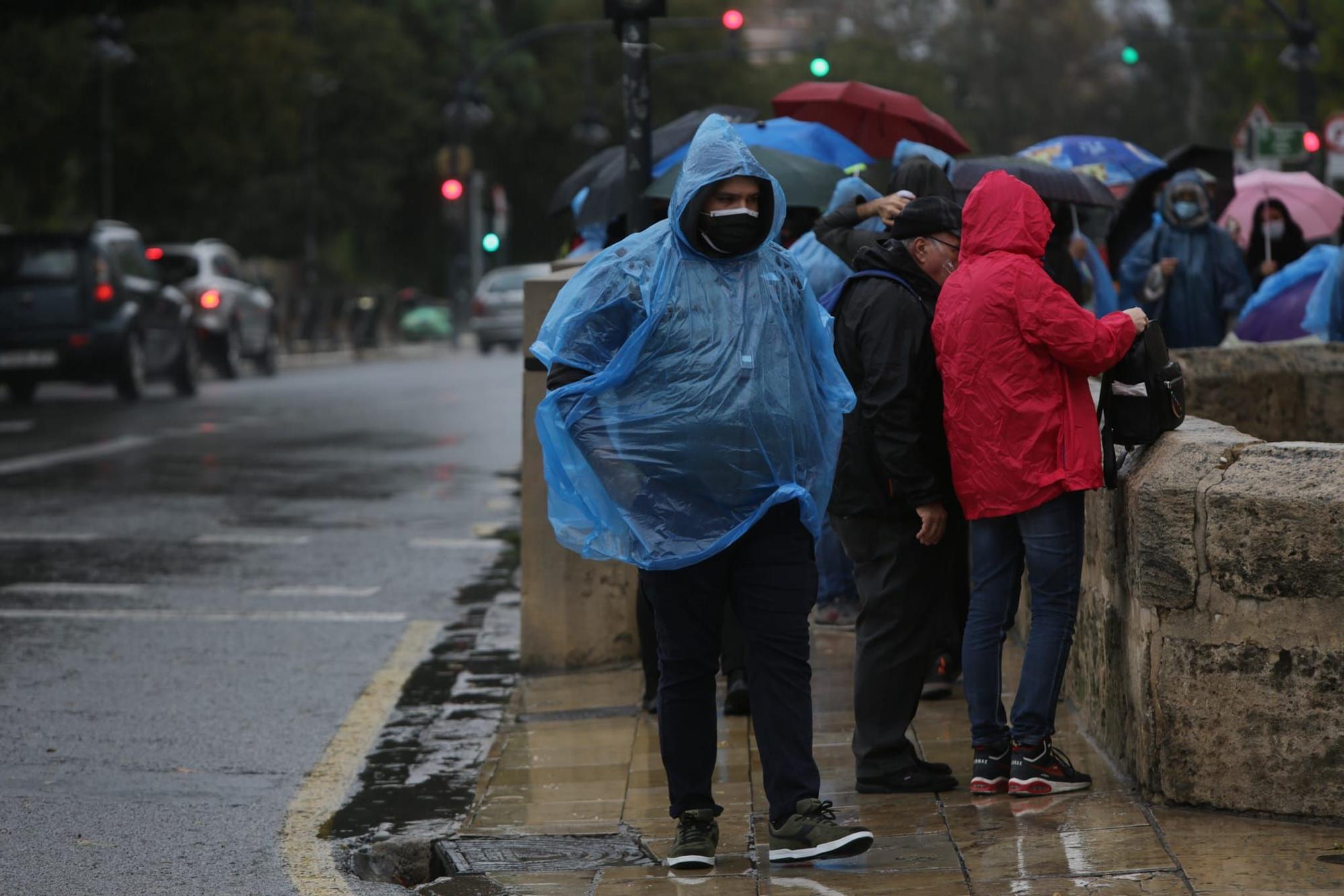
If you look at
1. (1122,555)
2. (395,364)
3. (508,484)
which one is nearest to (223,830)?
(1122,555)

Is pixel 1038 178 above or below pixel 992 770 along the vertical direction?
above

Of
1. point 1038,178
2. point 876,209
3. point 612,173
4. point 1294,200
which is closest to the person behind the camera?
point 876,209

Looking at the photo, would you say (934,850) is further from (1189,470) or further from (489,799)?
(489,799)

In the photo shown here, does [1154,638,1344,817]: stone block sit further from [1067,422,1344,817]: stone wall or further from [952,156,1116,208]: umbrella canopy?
[952,156,1116,208]: umbrella canopy

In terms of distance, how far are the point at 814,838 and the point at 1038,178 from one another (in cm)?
458

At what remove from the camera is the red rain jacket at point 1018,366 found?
5418 millimetres

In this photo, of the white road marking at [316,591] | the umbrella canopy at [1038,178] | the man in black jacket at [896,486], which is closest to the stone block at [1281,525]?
the man in black jacket at [896,486]

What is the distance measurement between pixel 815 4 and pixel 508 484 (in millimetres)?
112749

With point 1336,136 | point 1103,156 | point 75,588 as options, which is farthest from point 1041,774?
point 1336,136

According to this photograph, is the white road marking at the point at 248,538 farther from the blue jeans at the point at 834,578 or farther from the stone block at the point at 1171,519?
the stone block at the point at 1171,519

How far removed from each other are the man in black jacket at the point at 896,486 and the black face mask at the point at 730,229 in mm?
779

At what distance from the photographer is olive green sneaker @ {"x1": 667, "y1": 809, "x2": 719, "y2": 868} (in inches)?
200

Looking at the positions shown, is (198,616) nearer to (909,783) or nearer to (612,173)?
(612,173)

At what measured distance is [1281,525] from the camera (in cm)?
501
